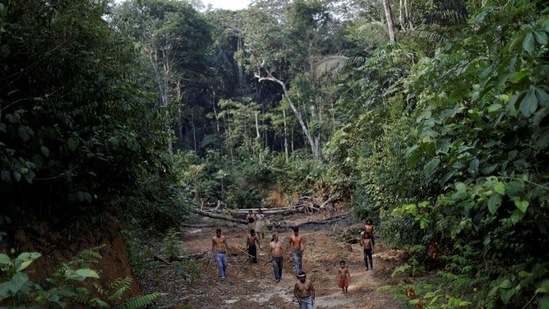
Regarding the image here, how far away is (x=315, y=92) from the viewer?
28.9 metres

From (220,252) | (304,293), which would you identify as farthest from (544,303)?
(220,252)

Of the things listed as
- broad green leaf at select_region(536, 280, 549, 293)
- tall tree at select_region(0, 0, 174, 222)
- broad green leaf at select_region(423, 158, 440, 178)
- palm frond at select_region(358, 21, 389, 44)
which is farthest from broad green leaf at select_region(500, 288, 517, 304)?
palm frond at select_region(358, 21, 389, 44)

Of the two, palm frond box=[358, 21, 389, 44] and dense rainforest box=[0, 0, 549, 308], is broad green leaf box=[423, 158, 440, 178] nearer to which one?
dense rainforest box=[0, 0, 549, 308]

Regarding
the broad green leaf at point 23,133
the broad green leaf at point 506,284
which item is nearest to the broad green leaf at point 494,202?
the broad green leaf at point 506,284

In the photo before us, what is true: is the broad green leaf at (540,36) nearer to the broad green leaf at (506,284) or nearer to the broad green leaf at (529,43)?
the broad green leaf at (529,43)

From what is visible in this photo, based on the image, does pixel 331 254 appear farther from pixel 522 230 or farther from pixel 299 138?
pixel 299 138

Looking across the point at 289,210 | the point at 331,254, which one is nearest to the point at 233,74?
the point at 289,210

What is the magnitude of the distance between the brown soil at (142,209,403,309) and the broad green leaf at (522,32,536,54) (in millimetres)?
6308

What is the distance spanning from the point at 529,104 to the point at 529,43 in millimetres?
335

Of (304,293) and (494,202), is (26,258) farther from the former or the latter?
(304,293)

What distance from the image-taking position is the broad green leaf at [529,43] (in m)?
2.30

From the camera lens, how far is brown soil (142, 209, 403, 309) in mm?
8750

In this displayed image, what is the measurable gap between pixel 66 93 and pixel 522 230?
525 cm

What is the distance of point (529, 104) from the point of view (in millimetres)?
2422
